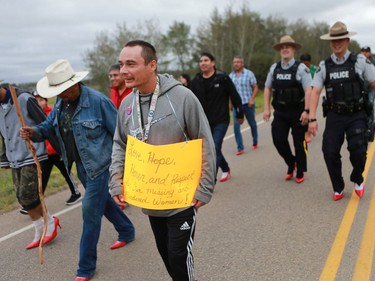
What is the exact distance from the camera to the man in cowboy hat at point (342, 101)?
471cm

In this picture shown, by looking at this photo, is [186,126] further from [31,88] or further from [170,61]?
[170,61]

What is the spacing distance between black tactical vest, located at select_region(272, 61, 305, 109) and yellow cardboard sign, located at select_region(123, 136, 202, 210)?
3.66m

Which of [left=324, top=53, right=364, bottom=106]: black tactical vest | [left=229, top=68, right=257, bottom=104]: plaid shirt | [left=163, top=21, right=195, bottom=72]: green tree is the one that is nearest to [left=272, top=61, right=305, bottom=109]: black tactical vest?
[left=324, top=53, right=364, bottom=106]: black tactical vest

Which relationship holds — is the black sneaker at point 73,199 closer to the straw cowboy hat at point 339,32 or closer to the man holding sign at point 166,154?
the man holding sign at point 166,154

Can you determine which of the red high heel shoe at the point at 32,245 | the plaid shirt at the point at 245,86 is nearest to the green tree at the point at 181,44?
the plaid shirt at the point at 245,86

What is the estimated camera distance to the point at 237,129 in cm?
840

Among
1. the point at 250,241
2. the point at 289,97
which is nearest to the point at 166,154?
the point at 250,241

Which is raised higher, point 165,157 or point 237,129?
point 165,157

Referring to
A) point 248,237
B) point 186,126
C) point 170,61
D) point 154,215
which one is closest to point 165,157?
point 186,126

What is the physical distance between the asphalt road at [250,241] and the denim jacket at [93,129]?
42.0 inches

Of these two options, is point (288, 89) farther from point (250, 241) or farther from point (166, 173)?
point (166, 173)

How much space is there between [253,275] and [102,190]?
5.02ft

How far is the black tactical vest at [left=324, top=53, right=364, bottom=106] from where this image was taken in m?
4.72

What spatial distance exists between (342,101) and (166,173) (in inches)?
125
